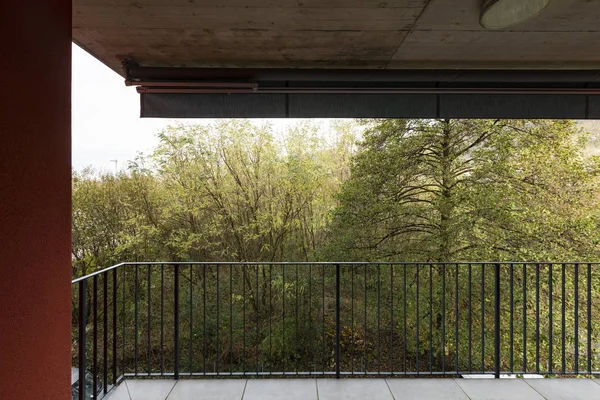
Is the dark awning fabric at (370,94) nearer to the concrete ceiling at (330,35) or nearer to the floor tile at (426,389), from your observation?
the concrete ceiling at (330,35)

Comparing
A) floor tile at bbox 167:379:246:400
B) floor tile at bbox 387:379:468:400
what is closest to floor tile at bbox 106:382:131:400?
floor tile at bbox 167:379:246:400

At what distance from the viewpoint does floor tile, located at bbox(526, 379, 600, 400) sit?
2734 mm

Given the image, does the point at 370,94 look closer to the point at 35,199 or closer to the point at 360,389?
the point at 360,389

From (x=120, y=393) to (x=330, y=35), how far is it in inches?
111

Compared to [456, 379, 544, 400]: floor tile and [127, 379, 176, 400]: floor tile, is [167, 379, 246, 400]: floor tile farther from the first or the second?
[456, 379, 544, 400]: floor tile

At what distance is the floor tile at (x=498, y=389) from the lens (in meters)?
2.72

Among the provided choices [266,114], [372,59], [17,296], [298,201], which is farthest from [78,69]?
[17,296]

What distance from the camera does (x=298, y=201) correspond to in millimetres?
8578

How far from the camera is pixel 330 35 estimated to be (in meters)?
2.36

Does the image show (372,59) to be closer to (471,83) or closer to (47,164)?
(471,83)

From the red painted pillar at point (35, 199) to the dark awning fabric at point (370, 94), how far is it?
1.34m

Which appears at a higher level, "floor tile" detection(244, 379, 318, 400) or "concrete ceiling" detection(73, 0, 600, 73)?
"concrete ceiling" detection(73, 0, 600, 73)

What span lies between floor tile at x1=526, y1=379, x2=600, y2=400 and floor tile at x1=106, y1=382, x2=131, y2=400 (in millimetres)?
2945

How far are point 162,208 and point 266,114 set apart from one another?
6270 mm
